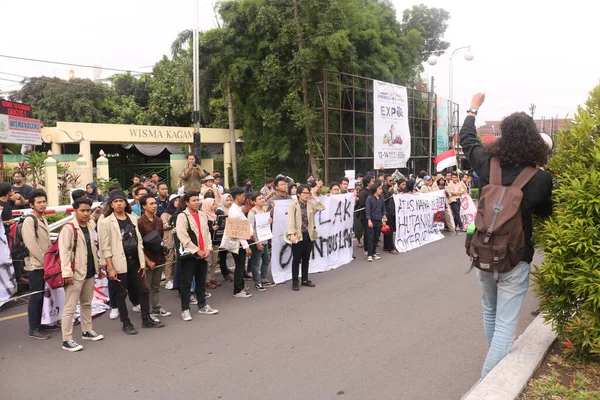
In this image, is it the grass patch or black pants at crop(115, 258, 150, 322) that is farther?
black pants at crop(115, 258, 150, 322)

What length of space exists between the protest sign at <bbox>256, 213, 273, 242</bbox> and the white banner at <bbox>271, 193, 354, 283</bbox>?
0.96ft

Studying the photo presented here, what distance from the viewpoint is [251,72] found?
25.2 meters

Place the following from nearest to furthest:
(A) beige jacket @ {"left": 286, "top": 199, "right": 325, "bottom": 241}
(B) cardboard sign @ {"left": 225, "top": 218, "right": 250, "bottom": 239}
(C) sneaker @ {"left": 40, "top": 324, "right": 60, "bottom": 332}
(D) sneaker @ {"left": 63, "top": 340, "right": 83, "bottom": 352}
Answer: (D) sneaker @ {"left": 63, "top": 340, "right": 83, "bottom": 352} → (C) sneaker @ {"left": 40, "top": 324, "right": 60, "bottom": 332} → (B) cardboard sign @ {"left": 225, "top": 218, "right": 250, "bottom": 239} → (A) beige jacket @ {"left": 286, "top": 199, "right": 325, "bottom": 241}

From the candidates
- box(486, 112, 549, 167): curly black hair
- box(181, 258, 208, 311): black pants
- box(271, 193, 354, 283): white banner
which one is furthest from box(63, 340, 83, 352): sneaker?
box(486, 112, 549, 167): curly black hair

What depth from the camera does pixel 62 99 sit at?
3538cm

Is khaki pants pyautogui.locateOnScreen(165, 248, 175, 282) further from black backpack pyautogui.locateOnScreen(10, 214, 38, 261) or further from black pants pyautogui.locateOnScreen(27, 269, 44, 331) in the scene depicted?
black pants pyautogui.locateOnScreen(27, 269, 44, 331)

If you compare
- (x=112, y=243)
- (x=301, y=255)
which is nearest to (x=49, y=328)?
(x=112, y=243)

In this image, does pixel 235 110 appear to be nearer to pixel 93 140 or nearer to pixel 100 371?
pixel 93 140

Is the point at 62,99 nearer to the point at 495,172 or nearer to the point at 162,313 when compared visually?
the point at 162,313

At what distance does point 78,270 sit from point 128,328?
3.06 ft

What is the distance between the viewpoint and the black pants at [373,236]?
10.4m

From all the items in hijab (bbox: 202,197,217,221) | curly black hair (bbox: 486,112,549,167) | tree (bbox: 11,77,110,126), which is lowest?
hijab (bbox: 202,197,217,221)

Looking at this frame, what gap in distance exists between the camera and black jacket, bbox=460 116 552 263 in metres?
3.34

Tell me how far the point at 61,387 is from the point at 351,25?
78.4ft
